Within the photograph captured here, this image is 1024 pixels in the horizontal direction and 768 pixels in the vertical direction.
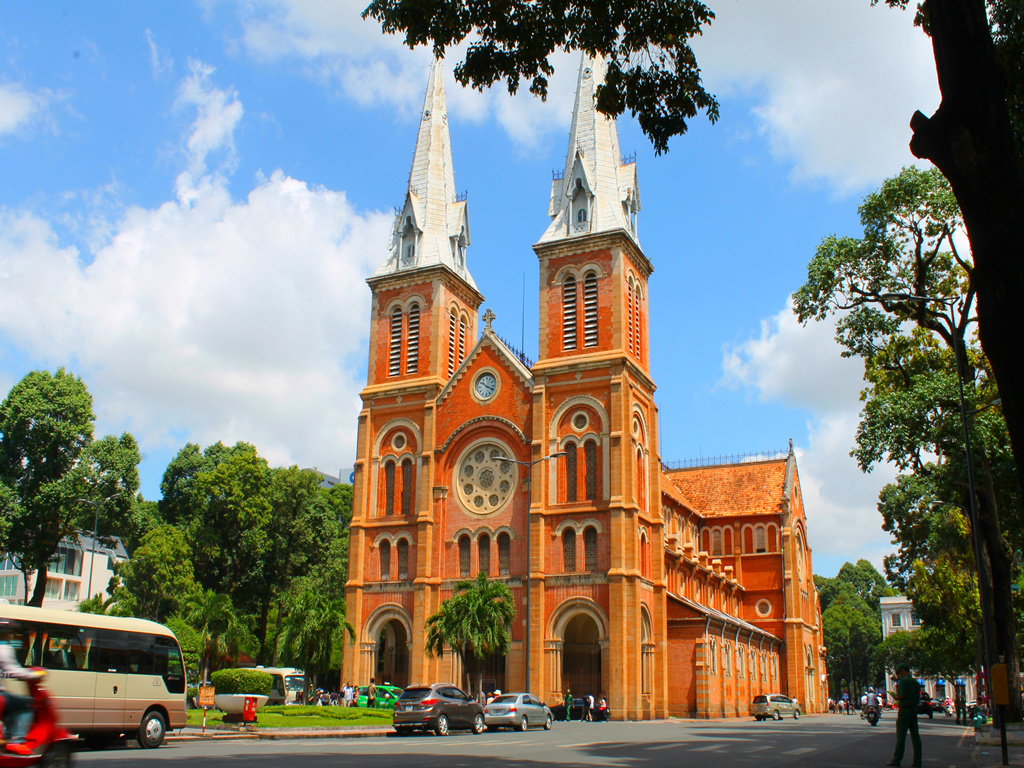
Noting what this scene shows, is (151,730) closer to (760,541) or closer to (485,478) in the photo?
(485,478)

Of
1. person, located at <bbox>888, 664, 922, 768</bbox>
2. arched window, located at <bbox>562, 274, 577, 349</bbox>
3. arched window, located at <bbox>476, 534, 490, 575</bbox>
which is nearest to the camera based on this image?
person, located at <bbox>888, 664, 922, 768</bbox>

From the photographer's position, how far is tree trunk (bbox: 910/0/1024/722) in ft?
30.3

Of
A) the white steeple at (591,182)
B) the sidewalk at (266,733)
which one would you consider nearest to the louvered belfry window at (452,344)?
the white steeple at (591,182)

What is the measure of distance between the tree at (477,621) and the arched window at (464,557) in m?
6.03

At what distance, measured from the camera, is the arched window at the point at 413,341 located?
53.3 m

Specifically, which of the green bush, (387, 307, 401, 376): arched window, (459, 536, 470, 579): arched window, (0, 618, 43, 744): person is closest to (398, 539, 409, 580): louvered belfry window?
(459, 536, 470, 579): arched window

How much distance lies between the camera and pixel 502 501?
48125mm

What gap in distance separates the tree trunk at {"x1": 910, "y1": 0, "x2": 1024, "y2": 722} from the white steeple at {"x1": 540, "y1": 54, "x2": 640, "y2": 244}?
39.7 metres

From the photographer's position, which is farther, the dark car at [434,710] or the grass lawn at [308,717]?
the grass lawn at [308,717]

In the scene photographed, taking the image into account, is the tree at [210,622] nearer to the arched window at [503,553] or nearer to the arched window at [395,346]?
the arched window at [503,553]

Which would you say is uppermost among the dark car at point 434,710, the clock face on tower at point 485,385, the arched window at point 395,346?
the arched window at point 395,346

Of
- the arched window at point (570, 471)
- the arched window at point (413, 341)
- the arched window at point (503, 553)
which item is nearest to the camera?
the arched window at point (570, 471)

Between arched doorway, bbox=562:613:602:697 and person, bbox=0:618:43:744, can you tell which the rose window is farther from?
person, bbox=0:618:43:744

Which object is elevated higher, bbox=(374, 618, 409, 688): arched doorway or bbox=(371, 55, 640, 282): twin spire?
bbox=(371, 55, 640, 282): twin spire
